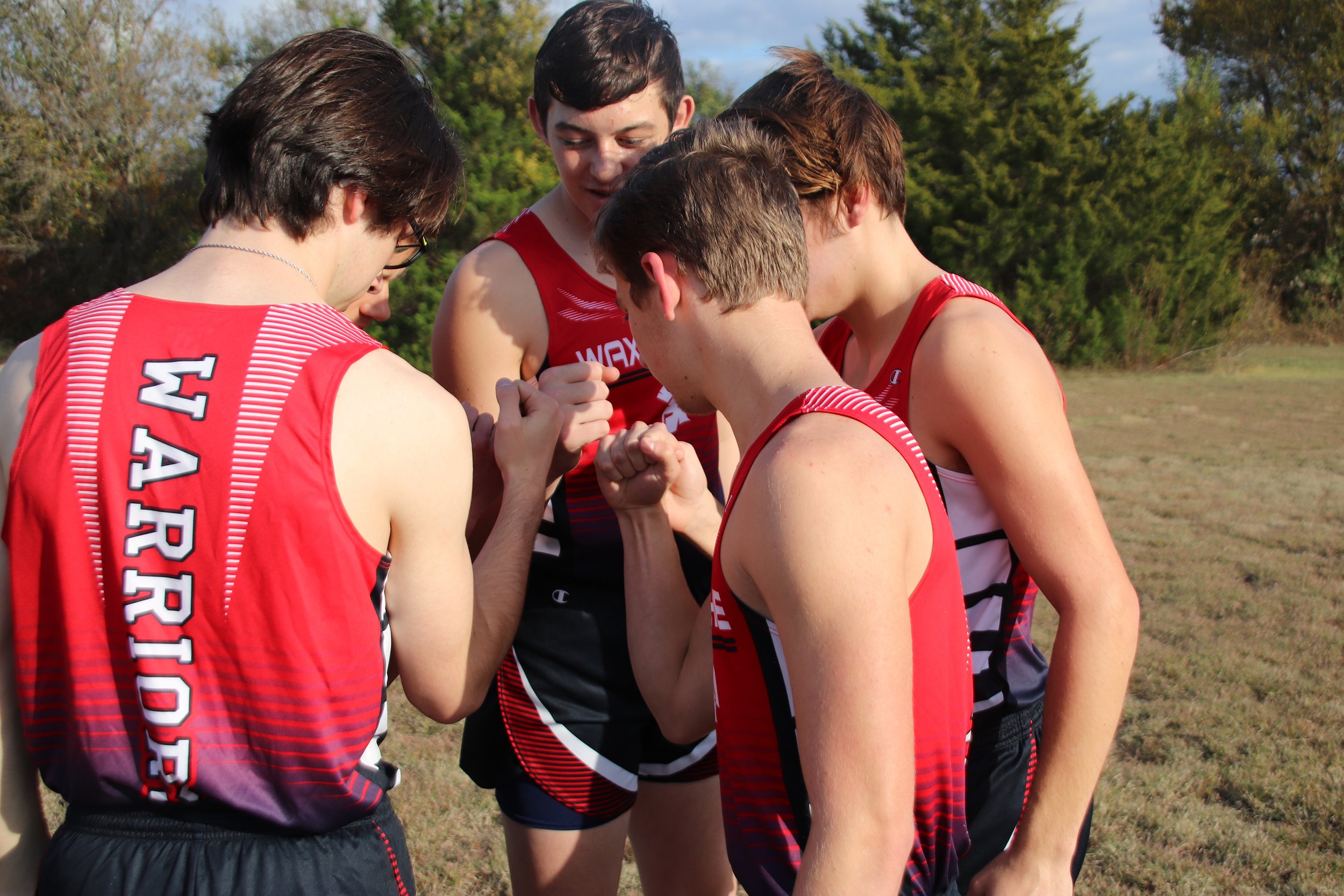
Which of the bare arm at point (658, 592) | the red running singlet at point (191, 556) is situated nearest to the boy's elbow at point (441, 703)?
the red running singlet at point (191, 556)

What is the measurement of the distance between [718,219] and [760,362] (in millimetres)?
234

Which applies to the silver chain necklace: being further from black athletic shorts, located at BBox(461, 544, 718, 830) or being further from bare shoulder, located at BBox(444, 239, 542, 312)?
black athletic shorts, located at BBox(461, 544, 718, 830)

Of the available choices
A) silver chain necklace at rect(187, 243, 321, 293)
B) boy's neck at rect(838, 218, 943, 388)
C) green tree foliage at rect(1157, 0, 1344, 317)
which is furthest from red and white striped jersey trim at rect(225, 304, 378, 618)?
green tree foliage at rect(1157, 0, 1344, 317)

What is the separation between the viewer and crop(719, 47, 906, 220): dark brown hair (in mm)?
1849

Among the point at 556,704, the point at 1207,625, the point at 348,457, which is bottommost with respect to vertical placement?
the point at 1207,625

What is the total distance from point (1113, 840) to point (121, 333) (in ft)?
12.1

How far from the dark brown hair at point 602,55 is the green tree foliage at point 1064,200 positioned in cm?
1881

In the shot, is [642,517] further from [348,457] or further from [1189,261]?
[1189,261]

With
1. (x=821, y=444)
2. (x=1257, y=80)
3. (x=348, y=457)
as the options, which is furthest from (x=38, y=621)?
(x=1257, y=80)

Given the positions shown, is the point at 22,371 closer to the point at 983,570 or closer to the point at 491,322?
the point at 491,322

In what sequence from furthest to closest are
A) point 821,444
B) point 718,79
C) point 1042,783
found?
point 718,79, point 1042,783, point 821,444

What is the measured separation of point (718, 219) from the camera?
1.51 m

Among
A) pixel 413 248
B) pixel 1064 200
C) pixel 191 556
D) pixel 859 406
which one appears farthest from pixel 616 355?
pixel 1064 200

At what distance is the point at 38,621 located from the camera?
54.0 inches
